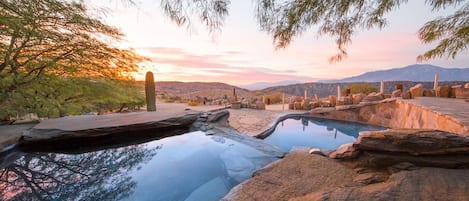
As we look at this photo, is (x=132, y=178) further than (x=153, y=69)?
No

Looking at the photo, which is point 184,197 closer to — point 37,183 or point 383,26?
point 37,183

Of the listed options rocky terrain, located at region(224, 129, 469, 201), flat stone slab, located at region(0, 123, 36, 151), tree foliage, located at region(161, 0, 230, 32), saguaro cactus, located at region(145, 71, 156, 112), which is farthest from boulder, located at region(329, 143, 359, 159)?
saguaro cactus, located at region(145, 71, 156, 112)

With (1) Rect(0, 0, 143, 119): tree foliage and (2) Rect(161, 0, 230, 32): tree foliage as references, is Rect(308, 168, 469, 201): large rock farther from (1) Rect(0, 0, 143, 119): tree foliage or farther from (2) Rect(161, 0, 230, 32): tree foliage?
(1) Rect(0, 0, 143, 119): tree foliage

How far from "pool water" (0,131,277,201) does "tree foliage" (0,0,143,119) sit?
6.83ft

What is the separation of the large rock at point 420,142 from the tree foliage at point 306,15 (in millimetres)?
1266

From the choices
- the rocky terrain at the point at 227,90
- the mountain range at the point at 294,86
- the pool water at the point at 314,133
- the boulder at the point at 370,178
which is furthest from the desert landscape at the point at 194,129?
the mountain range at the point at 294,86

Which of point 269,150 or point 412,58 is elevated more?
point 412,58

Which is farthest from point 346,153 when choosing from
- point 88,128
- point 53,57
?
point 53,57

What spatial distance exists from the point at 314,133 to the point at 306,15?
5216mm

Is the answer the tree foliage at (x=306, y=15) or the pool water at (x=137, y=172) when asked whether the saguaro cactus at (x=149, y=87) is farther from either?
the tree foliage at (x=306, y=15)

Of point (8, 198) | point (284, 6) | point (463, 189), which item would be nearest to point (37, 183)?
point (8, 198)

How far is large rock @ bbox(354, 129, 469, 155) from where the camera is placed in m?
1.92

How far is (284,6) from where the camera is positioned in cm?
237

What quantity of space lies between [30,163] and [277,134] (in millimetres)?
5745
